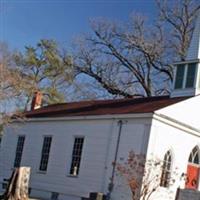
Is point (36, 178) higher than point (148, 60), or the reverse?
point (148, 60)

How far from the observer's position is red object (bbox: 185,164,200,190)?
2931 cm

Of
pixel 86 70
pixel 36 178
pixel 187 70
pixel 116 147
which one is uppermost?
pixel 86 70

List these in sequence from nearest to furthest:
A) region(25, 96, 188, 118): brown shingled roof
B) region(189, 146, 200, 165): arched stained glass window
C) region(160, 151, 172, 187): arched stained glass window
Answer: region(160, 151, 172, 187): arched stained glass window, region(25, 96, 188, 118): brown shingled roof, region(189, 146, 200, 165): arched stained glass window

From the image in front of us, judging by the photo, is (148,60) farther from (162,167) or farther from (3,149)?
(162,167)

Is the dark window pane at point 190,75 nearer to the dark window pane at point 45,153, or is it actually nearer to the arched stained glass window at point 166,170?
the arched stained glass window at point 166,170

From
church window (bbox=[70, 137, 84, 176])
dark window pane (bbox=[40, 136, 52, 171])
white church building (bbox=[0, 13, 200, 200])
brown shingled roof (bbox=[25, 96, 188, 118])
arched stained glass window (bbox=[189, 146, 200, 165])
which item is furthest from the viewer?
dark window pane (bbox=[40, 136, 52, 171])

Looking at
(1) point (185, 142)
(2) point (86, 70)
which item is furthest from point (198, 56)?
(2) point (86, 70)

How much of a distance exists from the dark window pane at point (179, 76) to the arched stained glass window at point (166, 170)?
4.97 metres

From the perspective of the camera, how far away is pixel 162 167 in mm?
27141

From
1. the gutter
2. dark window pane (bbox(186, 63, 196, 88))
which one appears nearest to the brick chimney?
the gutter

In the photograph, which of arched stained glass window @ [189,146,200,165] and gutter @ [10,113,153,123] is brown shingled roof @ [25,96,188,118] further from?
arched stained glass window @ [189,146,200,165]

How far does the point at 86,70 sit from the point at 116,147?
2232 centimetres

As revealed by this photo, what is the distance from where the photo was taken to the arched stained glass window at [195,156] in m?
29.5

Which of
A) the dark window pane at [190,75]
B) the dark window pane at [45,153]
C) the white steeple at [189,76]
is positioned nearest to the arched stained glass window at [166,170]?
the white steeple at [189,76]
